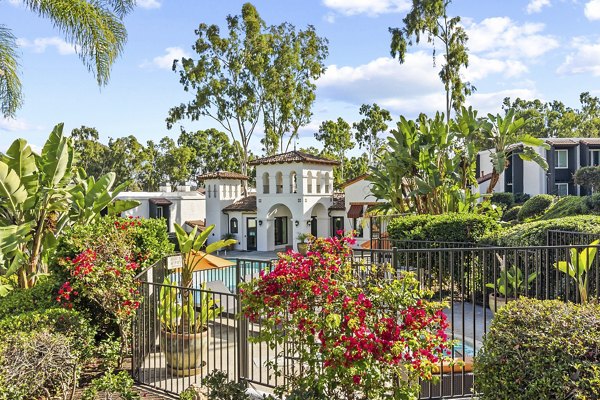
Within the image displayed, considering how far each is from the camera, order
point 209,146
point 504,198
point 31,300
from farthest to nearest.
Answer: point 209,146, point 504,198, point 31,300

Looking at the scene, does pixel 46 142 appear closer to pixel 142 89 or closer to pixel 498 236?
pixel 142 89

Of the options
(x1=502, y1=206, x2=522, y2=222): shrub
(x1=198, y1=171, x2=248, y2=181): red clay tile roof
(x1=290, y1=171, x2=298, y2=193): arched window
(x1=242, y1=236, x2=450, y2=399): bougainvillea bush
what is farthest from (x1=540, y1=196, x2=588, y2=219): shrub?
(x1=198, y1=171, x2=248, y2=181): red clay tile roof

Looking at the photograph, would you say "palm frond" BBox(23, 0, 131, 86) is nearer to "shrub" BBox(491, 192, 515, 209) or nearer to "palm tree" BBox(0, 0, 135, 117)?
"palm tree" BBox(0, 0, 135, 117)

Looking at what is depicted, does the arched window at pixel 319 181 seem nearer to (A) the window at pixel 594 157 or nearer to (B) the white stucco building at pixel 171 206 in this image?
(B) the white stucco building at pixel 171 206

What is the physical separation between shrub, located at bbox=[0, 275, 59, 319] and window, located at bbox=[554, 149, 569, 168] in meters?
37.8

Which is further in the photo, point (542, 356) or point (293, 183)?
point (293, 183)

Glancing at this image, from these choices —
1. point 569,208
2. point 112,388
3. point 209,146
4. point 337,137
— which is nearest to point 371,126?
point 337,137

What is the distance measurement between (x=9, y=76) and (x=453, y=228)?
12.6 metres

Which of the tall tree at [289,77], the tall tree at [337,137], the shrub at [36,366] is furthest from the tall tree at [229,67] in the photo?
the shrub at [36,366]

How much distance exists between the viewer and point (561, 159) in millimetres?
37375

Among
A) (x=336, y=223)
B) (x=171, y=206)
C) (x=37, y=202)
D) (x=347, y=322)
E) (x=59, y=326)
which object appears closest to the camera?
(x=347, y=322)

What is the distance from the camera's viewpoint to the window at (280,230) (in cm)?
3831

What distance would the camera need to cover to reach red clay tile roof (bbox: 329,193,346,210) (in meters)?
36.2

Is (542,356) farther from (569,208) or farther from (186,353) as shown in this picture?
(569,208)
